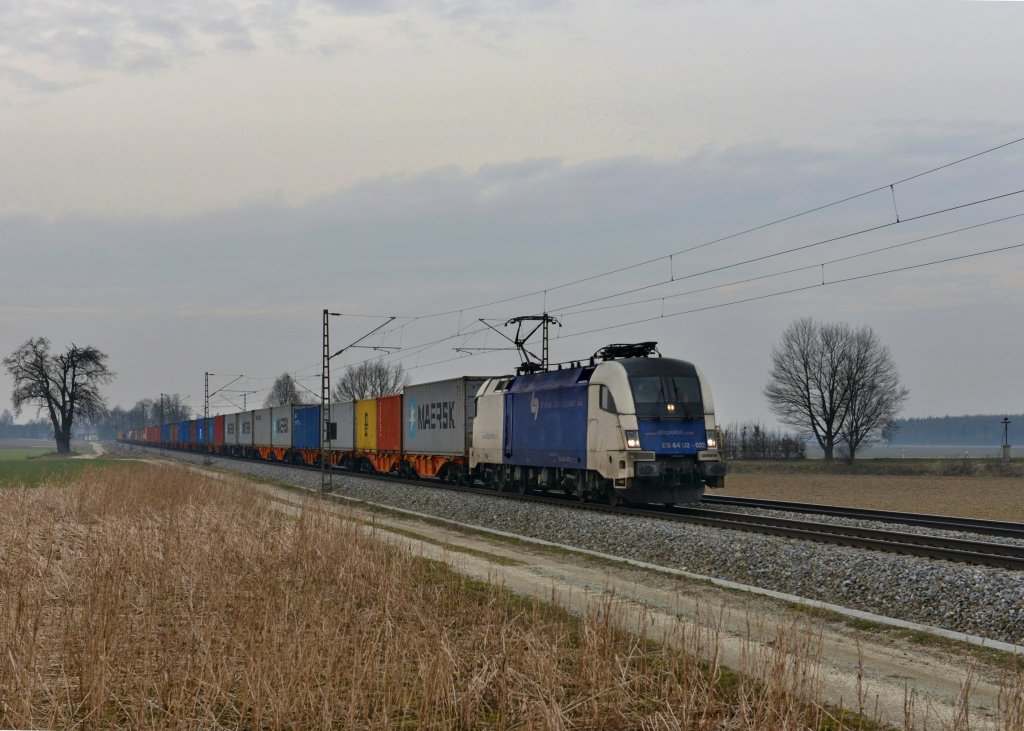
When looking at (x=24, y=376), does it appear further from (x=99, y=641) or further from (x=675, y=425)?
(x=99, y=641)

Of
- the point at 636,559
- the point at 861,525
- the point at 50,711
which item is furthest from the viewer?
the point at 861,525

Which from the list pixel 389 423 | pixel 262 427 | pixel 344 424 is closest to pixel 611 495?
pixel 389 423

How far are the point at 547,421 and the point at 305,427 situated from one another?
32710 millimetres

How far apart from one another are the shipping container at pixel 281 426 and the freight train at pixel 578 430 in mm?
19337

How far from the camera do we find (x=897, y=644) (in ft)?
34.4

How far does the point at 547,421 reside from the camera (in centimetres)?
2683

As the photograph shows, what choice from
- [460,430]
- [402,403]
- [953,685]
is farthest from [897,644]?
[402,403]

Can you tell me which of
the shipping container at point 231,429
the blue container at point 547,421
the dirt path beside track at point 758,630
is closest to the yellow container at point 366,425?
the blue container at point 547,421

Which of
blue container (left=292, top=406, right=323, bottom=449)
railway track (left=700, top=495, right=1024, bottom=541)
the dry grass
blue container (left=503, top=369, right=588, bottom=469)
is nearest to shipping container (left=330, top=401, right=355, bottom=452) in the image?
blue container (left=292, top=406, right=323, bottom=449)

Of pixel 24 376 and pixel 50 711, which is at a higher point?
pixel 24 376

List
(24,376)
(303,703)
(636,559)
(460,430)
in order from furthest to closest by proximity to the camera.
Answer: (24,376) < (460,430) < (636,559) < (303,703)

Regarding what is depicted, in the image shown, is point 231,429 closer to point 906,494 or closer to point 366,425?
point 366,425

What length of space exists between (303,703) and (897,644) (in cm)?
682

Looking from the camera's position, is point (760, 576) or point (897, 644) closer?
point (897, 644)
